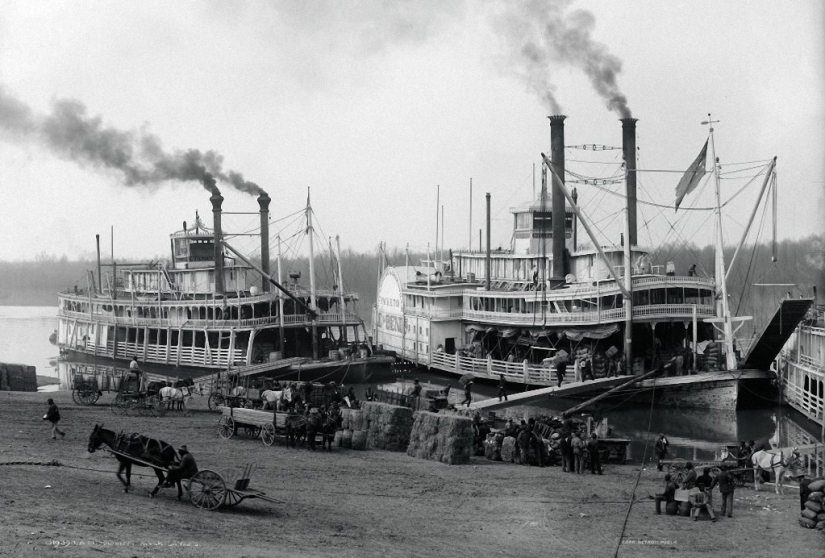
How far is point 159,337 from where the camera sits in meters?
54.8

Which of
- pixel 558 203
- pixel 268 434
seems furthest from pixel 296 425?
pixel 558 203

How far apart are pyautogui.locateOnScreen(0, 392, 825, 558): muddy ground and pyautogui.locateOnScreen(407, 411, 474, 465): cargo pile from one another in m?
0.50

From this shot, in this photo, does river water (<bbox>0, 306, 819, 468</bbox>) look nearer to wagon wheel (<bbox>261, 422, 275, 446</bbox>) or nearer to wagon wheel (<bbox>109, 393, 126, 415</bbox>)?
wagon wheel (<bbox>261, 422, 275, 446</bbox>)

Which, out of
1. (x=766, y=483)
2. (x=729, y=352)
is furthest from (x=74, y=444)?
(x=729, y=352)

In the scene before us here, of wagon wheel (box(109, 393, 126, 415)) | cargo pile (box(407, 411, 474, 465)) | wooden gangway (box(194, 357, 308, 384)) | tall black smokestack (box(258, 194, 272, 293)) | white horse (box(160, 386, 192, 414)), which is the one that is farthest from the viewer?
tall black smokestack (box(258, 194, 272, 293))

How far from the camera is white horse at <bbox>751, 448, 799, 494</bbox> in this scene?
72.6 feet

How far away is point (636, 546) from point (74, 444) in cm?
1480

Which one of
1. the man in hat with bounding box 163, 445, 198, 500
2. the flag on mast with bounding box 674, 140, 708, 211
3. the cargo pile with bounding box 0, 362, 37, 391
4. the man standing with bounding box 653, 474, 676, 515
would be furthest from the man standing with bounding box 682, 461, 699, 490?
the cargo pile with bounding box 0, 362, 37, 391

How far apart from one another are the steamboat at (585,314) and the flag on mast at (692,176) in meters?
0.05

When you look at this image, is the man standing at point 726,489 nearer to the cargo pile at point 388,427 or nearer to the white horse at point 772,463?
the white horse at point 772,463

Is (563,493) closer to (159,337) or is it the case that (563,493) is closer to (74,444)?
(74,444)

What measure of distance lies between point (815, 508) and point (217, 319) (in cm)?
3881

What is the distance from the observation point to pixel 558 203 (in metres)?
47.7

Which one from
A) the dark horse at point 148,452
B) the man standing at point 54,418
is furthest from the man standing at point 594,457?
the man standing at point 54,418
